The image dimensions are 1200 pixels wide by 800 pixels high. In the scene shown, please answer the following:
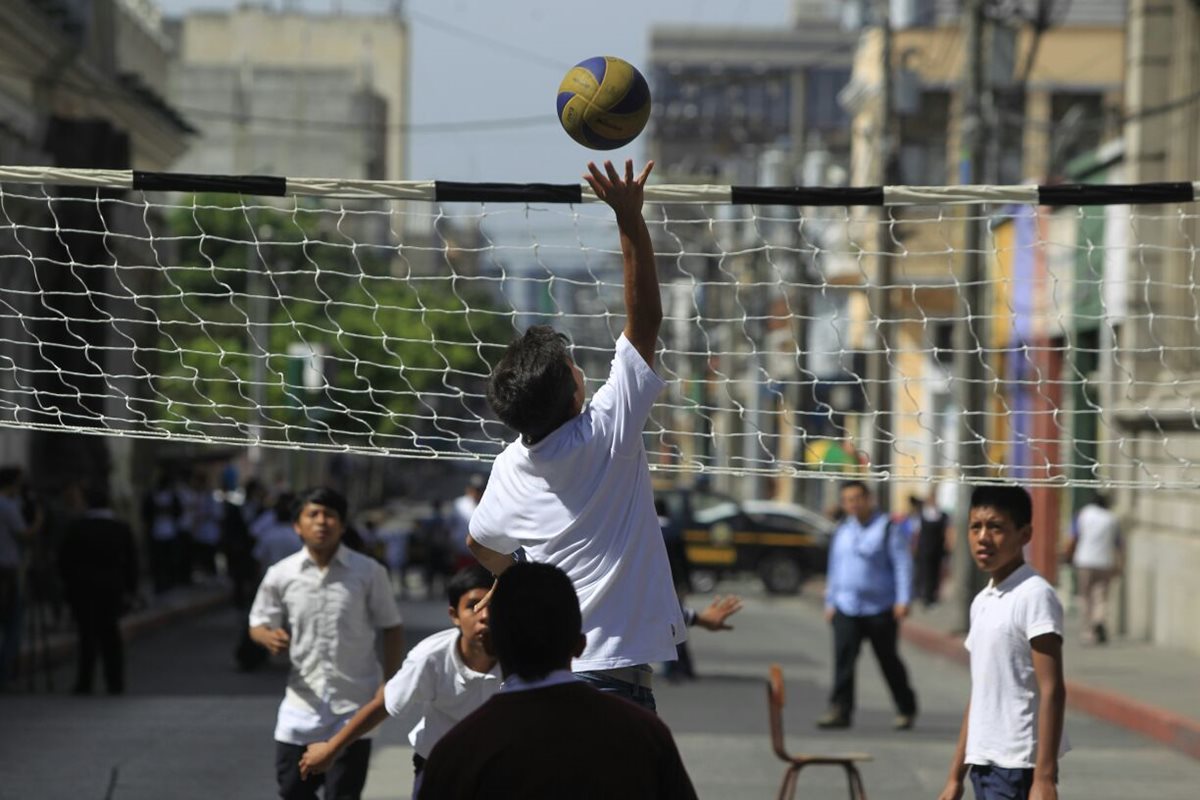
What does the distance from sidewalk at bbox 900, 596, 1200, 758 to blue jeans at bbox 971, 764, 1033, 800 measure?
25.5 feet

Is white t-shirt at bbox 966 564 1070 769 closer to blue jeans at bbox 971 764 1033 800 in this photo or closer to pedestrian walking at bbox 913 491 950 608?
blue jeans at bbox 971 764 1033 800

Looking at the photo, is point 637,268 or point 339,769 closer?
point 637,268

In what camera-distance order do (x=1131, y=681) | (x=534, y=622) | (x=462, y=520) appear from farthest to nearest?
1. (x=462, y=520)
2. (x=1131, y=681)
3. (x=534, y=622)

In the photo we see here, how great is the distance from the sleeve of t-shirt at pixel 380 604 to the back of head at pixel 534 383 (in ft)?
11.0

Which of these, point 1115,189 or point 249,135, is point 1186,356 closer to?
point 1115,189

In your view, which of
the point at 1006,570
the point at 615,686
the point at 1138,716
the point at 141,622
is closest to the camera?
the point at 615,686

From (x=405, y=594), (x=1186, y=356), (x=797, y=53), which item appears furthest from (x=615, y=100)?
(x=797, y=53)

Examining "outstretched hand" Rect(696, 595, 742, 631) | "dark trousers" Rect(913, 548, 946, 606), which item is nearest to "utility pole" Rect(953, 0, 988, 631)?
"dark trousers" Rect(913, 548, 946, 606)

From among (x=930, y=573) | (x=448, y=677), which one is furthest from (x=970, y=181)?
(x=448, y=677)

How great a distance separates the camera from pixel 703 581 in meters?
37.5

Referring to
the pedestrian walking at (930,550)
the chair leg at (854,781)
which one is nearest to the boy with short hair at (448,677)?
the chair leg at (854,781)

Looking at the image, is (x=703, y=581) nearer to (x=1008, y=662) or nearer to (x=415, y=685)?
(x=1008, y=662)

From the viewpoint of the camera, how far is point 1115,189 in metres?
7.64

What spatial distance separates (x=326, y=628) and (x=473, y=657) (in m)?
1.85
